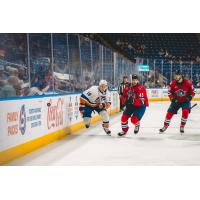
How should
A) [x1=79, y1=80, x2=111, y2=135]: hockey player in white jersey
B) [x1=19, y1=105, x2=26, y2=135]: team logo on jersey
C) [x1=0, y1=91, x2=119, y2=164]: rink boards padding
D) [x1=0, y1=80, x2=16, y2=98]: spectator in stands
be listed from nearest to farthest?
1. [x1=0, y1=91, x2=119, y2=164]: rink boards padding
2. [x1=19, y1=105, x2=26, y2=135]: team logo on jersey
3. [x1=0, y1=80, x2=16, y2=98]: spectator in stands
4. [x1=79, y1=80, x2=111, y2=135]: hockey player in white jersey

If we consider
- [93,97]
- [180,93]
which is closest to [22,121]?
[93,97]

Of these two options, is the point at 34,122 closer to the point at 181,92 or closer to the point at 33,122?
the point at 33,122

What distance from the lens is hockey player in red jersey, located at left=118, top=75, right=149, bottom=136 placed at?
8.35 metres

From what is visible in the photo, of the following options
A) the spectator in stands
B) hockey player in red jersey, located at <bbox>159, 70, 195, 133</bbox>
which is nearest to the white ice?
hockey player in red jersey, located at <bbox>159, 70, 195, 133</bbox>

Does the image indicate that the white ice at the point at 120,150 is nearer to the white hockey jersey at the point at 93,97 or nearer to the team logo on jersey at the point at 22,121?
the team logo on jersey at the point at 22,121

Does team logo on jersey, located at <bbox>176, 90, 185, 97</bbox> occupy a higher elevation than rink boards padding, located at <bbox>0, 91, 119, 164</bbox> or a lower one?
higher

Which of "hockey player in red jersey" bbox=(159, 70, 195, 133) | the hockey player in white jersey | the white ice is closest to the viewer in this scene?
the white ice

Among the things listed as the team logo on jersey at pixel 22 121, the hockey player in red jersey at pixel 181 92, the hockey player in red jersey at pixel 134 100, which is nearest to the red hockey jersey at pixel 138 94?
the hockey player in red jersey at pixel 134 100

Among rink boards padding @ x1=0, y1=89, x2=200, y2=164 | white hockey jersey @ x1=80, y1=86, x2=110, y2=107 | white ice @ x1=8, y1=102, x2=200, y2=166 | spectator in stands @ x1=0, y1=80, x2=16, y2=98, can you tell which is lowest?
white ice @ x1=8, y1=102, x2=200, y2=166

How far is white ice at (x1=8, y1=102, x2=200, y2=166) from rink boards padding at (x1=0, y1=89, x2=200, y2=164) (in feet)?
0.46

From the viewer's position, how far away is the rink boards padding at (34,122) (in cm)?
531

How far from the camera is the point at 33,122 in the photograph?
6.39 m

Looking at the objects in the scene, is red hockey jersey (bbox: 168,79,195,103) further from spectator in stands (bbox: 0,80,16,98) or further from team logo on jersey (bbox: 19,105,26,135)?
team logo on jersey (bbox: 19,105,26,135)

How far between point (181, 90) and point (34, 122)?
329cm
